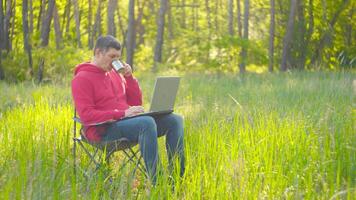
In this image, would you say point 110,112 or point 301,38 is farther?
point 301,38

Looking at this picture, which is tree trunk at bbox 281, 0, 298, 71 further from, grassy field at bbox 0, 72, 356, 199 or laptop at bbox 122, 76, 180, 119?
laptop at bbox 122, 76, 180, 119

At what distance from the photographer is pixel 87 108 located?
16.6ft

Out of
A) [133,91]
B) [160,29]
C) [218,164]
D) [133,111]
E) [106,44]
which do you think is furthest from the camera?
[160,29]

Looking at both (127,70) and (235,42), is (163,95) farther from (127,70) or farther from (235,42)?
(235,42)

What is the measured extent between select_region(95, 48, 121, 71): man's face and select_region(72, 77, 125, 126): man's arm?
0.20 m

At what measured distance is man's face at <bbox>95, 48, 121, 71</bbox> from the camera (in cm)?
523

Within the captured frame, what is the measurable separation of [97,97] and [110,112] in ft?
0.84

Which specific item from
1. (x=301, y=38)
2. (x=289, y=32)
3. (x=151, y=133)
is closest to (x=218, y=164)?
(x=151, y=133)

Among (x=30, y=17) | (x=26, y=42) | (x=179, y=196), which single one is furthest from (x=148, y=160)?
(x=30, y=17)

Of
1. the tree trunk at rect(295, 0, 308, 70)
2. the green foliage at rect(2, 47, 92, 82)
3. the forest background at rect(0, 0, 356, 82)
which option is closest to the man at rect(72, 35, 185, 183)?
the green foliage at rect(2, 47, 92, 82)

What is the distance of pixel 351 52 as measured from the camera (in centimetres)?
2370

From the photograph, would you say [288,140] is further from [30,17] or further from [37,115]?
[30,17]

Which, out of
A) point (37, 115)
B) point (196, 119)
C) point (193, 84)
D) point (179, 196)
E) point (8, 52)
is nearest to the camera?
point (179, 196)

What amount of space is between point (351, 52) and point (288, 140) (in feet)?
→ 64.3
